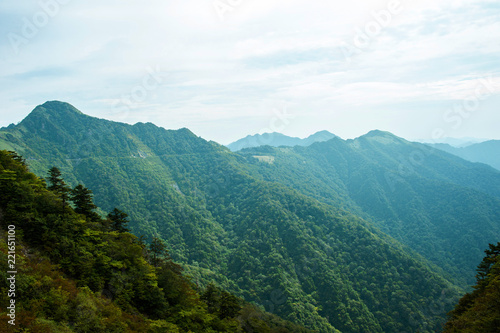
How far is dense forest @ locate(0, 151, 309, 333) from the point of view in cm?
1942

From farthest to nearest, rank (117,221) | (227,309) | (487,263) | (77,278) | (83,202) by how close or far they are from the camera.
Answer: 1. (487,263)
2. (117,221)
3. (227,309)
4. (83,202)
5. (77,278)

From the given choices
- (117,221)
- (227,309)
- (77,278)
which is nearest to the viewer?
(77,278)

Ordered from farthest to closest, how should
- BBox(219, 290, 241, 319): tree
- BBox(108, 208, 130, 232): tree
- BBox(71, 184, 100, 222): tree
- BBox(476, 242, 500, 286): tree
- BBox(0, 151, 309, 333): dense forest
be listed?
1. BBox(108, 208, 130, 232): tree
2. BBox(476, 242, 500, 286): tree
3. BBox(219, 290, 241, 319): tree
4. BBox(71, 184, 100, 222): tree
5. BBox(0, 151, 309, 333): dense forest

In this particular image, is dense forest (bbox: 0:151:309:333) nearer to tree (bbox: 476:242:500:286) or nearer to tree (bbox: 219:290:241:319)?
tree (bbox: 219:290:241:319)

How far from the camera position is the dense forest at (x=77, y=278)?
19422mm

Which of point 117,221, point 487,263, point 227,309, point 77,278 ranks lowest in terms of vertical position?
point 227,309

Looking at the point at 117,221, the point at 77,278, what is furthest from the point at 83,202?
the point at 77,278

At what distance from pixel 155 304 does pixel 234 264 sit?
117250mm

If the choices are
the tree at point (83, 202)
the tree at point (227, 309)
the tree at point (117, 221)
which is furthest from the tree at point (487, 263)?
the tree at point (83, 202)

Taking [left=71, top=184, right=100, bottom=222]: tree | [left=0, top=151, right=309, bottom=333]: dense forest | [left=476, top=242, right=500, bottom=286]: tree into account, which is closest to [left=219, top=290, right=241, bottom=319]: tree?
[left=0, top=151, right=309, bottom=333]: dense forest

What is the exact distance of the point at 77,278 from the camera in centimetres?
2631

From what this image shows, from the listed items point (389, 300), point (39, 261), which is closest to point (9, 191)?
point (39, 261)

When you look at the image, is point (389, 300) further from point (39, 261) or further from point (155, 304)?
point (39, 261)

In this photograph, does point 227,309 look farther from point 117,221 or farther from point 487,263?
point 487,263
